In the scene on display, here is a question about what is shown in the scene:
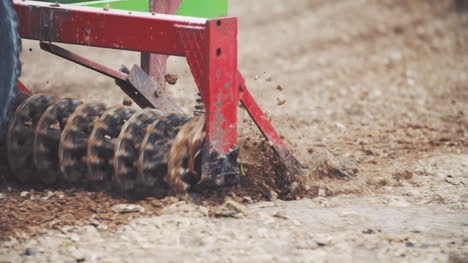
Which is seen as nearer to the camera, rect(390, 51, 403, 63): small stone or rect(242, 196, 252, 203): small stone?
rect(242, 196, 252, 203): small stone

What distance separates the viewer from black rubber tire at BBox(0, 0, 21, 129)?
13.4ft

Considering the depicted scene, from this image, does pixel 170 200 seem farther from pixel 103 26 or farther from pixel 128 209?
pixel 103 26

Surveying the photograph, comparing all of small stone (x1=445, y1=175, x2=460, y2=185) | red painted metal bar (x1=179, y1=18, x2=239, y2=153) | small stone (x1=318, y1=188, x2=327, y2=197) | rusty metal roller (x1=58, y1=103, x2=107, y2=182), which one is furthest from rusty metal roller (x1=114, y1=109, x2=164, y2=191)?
small stone (x1=445, y1=175, x2=460, y2=185)

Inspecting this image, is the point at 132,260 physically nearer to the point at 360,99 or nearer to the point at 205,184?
the point at 205,184

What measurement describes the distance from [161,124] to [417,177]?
6.16 feet

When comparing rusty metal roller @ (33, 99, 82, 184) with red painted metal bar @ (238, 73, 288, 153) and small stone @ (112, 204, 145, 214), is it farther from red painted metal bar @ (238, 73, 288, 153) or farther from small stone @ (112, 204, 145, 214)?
red painted metal bar @ (238, 73, 288, 153)

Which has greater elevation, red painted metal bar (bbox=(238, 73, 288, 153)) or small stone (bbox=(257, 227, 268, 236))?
red painted metal bar (bbox=(238, 73, 288, 153))

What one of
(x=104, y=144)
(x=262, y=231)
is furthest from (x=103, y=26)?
(x=262, y=231)

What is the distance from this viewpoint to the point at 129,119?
4.28m

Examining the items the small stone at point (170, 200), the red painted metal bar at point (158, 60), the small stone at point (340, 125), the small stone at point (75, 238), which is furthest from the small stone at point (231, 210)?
the small stone at point (340, 125)

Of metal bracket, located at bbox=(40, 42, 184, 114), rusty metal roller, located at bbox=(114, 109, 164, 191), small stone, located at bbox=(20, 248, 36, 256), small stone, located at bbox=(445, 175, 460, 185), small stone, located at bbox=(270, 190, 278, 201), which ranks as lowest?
small stone, located at bbox=(20, 248, 36, 256)

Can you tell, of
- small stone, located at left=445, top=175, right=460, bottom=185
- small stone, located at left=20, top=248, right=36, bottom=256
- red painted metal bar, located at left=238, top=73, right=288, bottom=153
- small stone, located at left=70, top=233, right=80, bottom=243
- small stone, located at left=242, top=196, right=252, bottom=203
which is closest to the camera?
small stone, located at left=20, top=248, right=36, bottom=256

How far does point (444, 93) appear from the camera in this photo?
7.87 m

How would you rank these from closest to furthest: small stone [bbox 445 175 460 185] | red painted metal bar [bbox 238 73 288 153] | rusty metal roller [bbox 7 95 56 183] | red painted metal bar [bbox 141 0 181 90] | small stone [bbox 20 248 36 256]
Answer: small stone [bbox 20 248 36 256], red painted metal bar [bbox 238 73 288 153], rusty metal roller [bbox 7 95 56 183], small stone [bbox 445 175 460 185], red painted metal bar [bbox 141 0 181 90]
